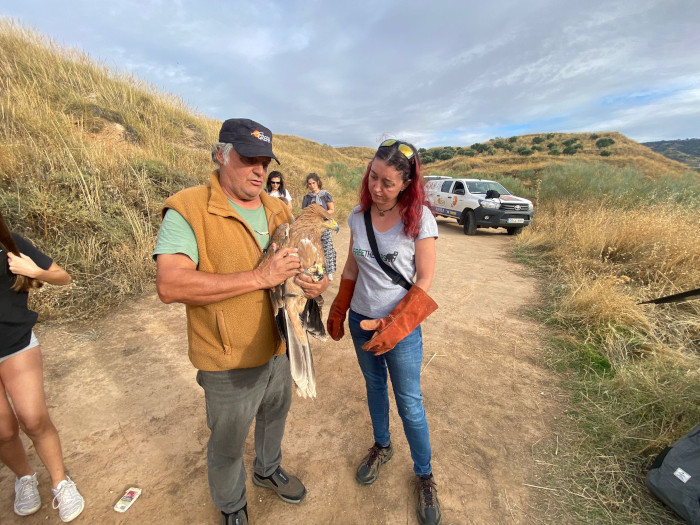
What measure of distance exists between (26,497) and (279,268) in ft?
7.74

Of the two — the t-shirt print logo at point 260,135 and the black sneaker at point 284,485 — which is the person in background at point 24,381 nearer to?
the black sneaker at point 284,485

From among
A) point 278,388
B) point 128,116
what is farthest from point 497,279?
point 128,116

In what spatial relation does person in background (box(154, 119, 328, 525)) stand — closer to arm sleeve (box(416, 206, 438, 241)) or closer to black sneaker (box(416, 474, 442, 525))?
arm sleeve (box(416, 206, 438, 241))

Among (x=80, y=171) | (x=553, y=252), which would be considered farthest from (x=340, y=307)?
(x=553, y=252)

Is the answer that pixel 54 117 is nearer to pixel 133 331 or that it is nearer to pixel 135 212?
pixel 135 212

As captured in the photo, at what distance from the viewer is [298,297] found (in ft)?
5.14

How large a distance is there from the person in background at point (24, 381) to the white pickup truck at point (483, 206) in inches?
387

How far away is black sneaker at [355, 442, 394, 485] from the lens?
7.11ft

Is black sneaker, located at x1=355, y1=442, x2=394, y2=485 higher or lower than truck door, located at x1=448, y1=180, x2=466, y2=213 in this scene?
lower

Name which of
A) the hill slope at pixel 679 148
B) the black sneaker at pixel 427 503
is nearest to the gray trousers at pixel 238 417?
the black sneaker at pixel 427 503

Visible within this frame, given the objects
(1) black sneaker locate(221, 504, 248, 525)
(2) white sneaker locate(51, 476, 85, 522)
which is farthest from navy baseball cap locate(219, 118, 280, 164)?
(2) white sneaker locate(51, 476, 85, 522)

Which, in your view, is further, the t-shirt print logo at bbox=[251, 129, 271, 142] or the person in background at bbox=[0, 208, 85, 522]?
the person in background at bbox=[0, 208, 85, 522]

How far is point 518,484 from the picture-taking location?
2156 mm

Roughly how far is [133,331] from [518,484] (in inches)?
183
